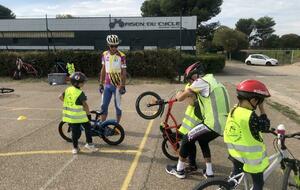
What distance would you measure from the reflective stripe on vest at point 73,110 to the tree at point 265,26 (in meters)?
95.8

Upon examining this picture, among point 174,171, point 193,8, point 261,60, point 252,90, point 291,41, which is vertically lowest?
point 261,60

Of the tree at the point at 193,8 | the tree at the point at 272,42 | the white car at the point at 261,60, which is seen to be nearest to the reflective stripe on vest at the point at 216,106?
the white car at the point at 261,60

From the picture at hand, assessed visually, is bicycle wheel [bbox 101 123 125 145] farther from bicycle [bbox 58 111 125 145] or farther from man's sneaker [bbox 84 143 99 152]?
man's sneaker [bbox 84 143 99 152]

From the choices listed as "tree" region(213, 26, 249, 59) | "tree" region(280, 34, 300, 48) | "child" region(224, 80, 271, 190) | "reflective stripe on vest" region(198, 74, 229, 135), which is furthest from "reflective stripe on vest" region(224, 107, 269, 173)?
"tree" region(280, 34, 300, 48)

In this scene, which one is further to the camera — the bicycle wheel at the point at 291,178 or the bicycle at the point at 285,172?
the bicycle wheel at the point at 291,178

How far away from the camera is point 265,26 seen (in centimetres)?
9900

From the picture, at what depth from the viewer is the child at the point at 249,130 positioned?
13.1ft

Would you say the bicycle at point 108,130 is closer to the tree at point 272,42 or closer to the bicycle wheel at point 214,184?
the bicycle wheel at point 214,184

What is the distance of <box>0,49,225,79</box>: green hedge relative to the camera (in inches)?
829

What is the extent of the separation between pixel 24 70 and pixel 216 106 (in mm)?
18129

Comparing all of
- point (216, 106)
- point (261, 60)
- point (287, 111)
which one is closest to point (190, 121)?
point (216, 106)

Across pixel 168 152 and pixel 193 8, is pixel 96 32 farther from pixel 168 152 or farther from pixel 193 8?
pixel 168 152

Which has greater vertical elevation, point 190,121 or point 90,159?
point 190,121

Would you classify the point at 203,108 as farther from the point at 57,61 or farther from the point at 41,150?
the point at 57,61
